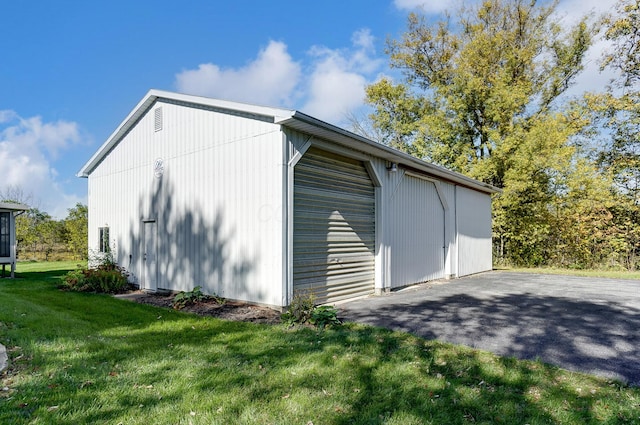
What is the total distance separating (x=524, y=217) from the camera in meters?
16.2

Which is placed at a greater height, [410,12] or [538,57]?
[410,12]

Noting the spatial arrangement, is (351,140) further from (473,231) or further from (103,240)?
(103,240)

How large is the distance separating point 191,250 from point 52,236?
1858cm

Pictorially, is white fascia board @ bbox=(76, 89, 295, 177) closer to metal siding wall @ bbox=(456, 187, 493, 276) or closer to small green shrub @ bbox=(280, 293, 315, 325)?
small green shrub @ bbox=(280, 293, 315, 325)

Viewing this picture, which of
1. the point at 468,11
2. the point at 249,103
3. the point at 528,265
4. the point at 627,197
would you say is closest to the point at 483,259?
the point at 528,265

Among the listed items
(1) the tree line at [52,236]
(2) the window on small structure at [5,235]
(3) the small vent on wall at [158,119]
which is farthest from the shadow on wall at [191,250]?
(1) the tree line at [52,236]

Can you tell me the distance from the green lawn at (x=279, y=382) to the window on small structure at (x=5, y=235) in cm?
900

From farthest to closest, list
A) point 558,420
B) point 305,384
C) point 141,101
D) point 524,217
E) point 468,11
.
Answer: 1. point 468,11
2. point 524,217
3. point 141,101
4. point 305,384
5. point 558,420

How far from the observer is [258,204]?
649cm

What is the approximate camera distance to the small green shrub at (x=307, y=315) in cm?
524

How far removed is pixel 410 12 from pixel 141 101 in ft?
54.1

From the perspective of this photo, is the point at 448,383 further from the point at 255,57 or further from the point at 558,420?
the point at 255,57

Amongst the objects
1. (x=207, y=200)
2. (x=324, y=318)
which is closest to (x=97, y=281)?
(x=207, y=200)

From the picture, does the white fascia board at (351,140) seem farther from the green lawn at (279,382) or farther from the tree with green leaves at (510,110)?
the tree with green leaves at (510,110)
